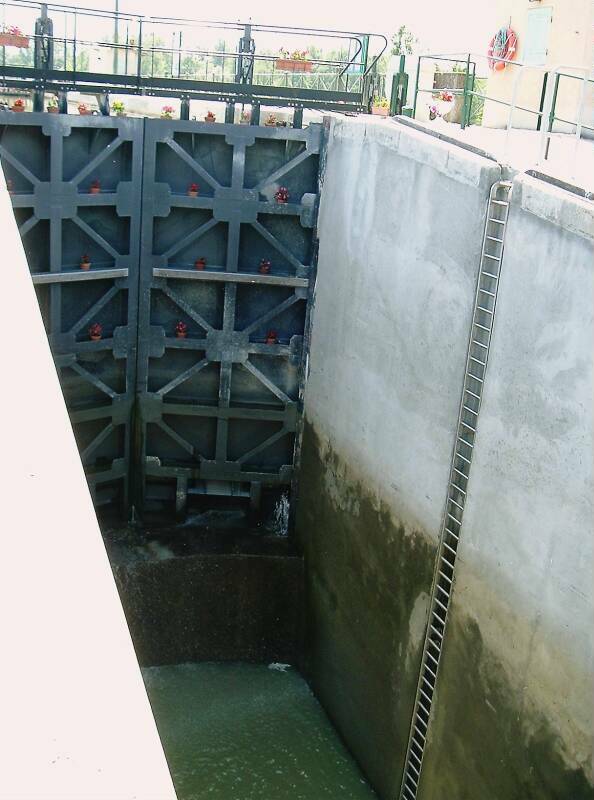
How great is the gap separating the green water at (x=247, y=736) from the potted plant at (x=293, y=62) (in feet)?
22.1

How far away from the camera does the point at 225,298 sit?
1073cm

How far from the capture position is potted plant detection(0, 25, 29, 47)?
10.3 meters

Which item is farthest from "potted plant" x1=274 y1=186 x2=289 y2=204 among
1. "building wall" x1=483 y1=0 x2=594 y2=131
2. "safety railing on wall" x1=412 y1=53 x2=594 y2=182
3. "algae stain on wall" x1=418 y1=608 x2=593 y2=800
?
"algae stain on wall" x1=418 y1=608 x2=593 y2=800

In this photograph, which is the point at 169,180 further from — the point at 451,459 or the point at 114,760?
the point at 114,760

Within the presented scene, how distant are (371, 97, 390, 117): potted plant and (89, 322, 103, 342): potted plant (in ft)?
13.4

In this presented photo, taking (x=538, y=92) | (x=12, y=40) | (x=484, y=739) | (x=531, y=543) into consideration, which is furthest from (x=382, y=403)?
(x=538, y=92)

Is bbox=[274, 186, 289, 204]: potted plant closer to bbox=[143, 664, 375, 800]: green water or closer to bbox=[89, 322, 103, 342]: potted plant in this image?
bbox=[89, 322, 103, 342]: potted plant

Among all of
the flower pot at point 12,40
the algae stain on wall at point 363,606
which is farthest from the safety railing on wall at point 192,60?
the algae stain on wall at point 363,606

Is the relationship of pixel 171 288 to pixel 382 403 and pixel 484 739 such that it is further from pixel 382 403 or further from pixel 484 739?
pixel 484 739

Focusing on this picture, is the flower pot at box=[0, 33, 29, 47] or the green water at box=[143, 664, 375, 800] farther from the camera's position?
the flower pot at box=[0, 33, 29, 47]

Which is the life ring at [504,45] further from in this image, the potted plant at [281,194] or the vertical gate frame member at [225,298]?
the vertical gate frame member at [225,298]

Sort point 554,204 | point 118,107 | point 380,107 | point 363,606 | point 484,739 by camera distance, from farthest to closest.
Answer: point 380,107 → point 118,107 → point 363,606 → point 484,739 → point 554,204

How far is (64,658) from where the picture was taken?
2.46m

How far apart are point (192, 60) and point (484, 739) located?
7790 mm
